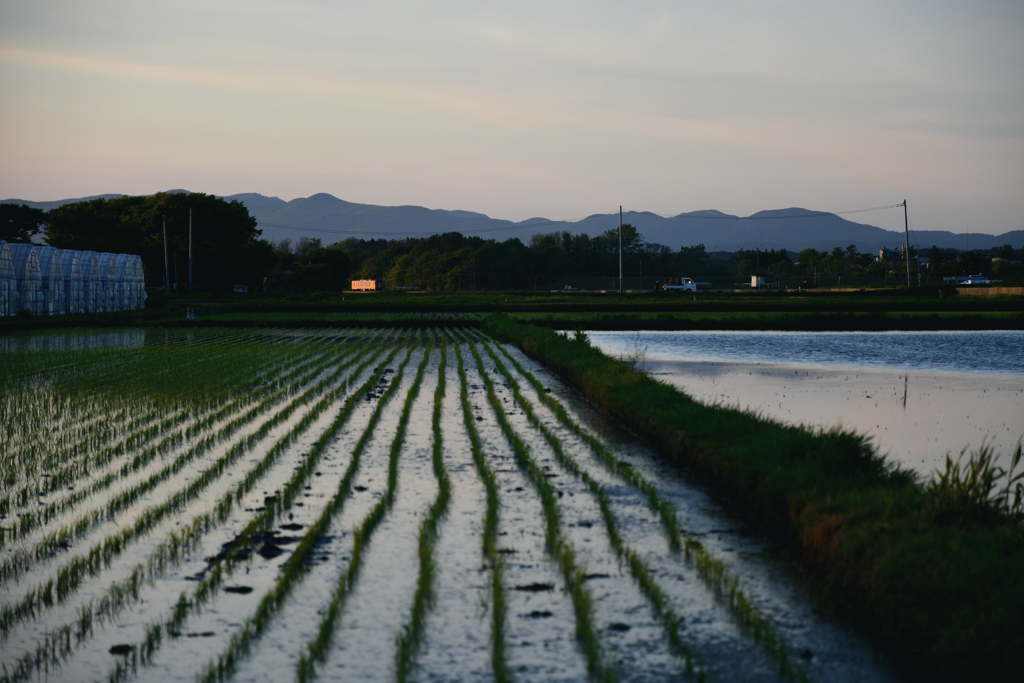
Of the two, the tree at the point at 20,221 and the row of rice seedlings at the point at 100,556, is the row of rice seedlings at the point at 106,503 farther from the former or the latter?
the tree at the point at 20,221

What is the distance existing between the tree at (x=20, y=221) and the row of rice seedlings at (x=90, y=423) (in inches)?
2436

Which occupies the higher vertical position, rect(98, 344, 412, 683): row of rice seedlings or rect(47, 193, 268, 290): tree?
rect(47, 193, 268, 290): tree

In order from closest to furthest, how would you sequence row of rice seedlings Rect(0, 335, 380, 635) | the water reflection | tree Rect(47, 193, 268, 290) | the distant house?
row of rice seedlings Rect(0, 335, 380, 635) → the water reflection → tree Rect(47, 193, 268, 290) → the distant house

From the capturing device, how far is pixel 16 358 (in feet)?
71.6

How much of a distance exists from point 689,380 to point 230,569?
12819 mm

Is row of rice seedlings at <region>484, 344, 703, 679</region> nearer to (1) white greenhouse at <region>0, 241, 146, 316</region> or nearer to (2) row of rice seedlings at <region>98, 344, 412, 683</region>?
(2) row of rice seedlings at <region>98, 344, 412, 683</region>

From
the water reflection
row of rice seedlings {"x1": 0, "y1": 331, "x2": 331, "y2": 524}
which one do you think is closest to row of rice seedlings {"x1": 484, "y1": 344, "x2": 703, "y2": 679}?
row of rice seedlings {"x1": 0, "y1": 331, "x2": 331, "y2": 524}

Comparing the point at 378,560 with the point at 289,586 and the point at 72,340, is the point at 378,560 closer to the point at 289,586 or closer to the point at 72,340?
the point at 289,586

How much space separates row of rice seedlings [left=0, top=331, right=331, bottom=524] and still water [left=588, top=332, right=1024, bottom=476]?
621 cm

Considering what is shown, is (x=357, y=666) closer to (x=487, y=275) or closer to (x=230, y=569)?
(x=230, y=569)

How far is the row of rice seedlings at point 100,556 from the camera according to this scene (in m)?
5.08

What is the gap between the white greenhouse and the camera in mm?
37438

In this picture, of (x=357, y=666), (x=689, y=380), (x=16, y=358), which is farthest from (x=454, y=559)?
(x=16, y=358)

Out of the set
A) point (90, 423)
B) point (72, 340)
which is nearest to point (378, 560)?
point (90, 423)
